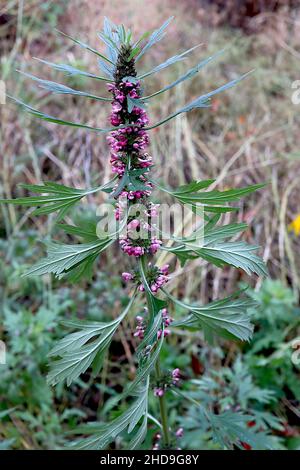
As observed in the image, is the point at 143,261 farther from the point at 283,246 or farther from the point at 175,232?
the point at 283,246

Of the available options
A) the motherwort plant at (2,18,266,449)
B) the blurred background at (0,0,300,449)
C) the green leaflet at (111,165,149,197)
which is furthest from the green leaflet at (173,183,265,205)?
the blurred background at (0,0,300,449)

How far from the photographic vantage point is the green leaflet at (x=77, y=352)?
0.92 m

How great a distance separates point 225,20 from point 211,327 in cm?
331

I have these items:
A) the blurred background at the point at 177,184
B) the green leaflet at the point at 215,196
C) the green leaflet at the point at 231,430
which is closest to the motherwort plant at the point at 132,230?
the green leaflet at the point at 215,196

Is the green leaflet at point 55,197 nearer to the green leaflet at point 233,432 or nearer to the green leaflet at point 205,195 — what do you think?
the green leaflet at point 205,195

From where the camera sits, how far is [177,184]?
2678 millimetres

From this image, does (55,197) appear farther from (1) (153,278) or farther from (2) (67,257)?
(1) (153,278)

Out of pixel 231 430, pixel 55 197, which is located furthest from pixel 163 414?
pixel 55 197

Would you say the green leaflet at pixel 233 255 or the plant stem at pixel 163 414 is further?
the plant stem at pixel 163 414

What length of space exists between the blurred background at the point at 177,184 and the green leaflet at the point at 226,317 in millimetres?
347

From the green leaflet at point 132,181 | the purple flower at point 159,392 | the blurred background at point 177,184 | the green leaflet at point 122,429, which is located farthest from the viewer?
the blurred background at point 177,184

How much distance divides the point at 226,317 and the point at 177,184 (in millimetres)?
1729

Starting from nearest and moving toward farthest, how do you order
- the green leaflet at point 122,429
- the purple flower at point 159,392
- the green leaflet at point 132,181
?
the green leaflet at point 132,181 → the green leaflet at point 122,429 → the purple flower at point 159,392

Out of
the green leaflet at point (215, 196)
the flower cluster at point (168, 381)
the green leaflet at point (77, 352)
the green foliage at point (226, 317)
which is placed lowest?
the flower cluster at point (168, 381)
